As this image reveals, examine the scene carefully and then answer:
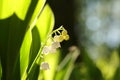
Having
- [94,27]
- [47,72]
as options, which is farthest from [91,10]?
[47,72]

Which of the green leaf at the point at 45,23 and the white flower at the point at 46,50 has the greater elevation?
the green leaf at the point at 45,23

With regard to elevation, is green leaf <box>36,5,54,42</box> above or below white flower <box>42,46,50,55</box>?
above

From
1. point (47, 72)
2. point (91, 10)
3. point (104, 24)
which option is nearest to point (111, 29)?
point (104, 24)

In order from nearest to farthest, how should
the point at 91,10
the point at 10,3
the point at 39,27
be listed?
1. the point at 10,3
2. the point at 39,27
3. the point at 91,10

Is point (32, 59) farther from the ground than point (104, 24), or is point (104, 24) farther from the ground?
point (32, 59)

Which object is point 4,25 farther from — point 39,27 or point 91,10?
point 91,10

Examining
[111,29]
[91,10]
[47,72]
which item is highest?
[47,72]

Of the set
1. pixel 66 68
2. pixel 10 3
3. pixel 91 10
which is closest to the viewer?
pixel 10 3

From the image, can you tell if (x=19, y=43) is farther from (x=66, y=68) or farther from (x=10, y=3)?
(x=66, y=68)

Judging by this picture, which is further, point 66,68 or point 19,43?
point 66,68
